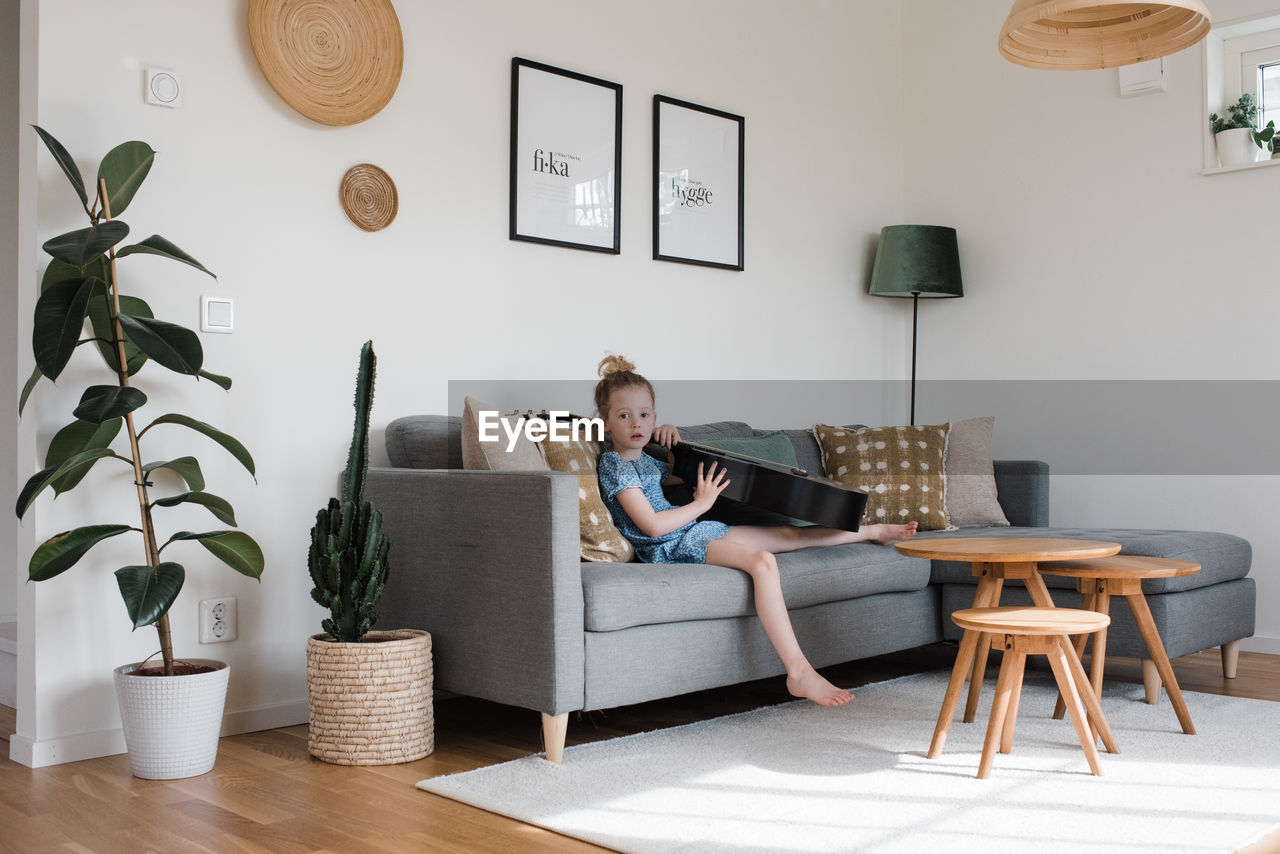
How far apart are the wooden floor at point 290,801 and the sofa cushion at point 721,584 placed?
1.25 feet

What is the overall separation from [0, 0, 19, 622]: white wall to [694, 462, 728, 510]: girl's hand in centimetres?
222

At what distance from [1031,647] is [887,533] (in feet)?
3.27

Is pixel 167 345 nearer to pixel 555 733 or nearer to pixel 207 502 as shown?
pixel 207 502

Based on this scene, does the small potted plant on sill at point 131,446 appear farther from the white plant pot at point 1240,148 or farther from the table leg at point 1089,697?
the white plant pot at point 1240,148

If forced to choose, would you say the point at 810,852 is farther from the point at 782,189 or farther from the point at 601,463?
the point at 782,189

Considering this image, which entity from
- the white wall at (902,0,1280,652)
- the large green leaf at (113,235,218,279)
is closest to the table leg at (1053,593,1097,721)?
the white wall at (902,0,1280,652)

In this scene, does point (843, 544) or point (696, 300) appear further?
point (696, 300)

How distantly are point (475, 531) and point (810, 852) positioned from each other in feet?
3.58

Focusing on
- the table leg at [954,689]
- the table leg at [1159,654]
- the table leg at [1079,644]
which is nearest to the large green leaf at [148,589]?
the table leg at [954,689]

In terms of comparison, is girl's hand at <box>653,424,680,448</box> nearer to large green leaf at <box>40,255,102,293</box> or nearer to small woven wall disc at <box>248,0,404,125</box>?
small woven wall disc at <box>248,0,404,125</box>

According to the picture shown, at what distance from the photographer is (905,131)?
501 cm

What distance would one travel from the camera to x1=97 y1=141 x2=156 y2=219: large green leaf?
249 centimetres

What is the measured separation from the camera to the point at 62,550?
2.35 meters

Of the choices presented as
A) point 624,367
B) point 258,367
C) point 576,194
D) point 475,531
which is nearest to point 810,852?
point 475,531
